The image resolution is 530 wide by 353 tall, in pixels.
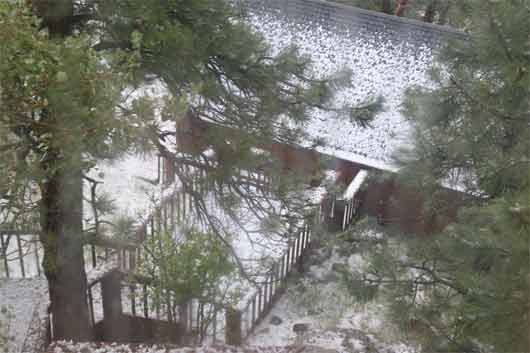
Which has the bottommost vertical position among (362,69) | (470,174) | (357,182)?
(357,182)

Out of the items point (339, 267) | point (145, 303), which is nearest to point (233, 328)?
point (145, 303)

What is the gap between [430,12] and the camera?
2.24 meters

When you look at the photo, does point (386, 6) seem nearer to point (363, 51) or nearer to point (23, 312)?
point (363, 51)

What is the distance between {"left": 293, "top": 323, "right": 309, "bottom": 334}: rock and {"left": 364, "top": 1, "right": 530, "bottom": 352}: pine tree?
0.38 metres

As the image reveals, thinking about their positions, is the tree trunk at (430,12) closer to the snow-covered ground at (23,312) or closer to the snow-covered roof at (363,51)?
the snow-covered roof at (363,51)

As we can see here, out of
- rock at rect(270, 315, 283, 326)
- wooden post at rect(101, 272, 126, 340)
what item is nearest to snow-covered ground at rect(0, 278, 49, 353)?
wooden post at rect(101, 272, 126, 340)

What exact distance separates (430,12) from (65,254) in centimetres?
153

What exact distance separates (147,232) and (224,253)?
10.8 inches

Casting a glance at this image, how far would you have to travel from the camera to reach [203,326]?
6.24 ft

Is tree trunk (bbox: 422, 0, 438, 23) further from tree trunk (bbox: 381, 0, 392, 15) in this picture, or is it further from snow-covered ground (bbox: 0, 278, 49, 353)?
snow-covered ground (bbox: 0, 278, 49, 353)

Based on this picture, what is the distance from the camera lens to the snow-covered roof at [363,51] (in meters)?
1.91

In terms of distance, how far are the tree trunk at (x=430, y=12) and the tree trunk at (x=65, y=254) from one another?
4.74ft

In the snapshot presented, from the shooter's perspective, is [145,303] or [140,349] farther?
[145,303]

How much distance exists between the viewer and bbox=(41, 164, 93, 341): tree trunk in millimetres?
1368
